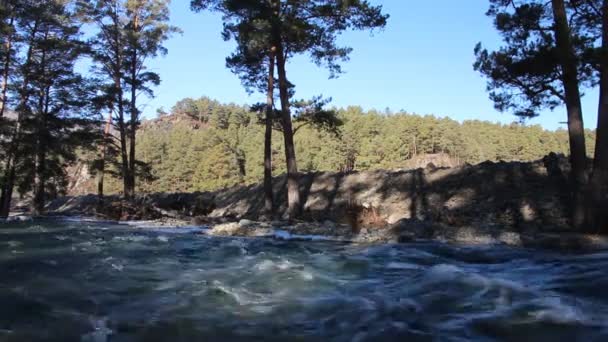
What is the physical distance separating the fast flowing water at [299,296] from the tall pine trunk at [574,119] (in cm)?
302

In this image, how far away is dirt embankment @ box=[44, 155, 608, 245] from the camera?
10.8m

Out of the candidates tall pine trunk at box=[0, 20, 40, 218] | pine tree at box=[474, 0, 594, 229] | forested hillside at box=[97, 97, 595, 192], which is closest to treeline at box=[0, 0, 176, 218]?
tall pine trunk at box=[0, 20, 40, 218]

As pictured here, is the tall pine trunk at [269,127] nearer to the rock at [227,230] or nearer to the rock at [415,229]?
the rock at [227,230]

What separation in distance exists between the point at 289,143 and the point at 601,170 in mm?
9273

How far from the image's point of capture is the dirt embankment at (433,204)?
10797 millimetres

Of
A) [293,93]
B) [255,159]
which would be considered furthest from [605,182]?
[255,159]

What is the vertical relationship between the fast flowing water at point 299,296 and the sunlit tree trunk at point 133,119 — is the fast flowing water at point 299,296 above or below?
below

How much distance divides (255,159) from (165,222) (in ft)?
182

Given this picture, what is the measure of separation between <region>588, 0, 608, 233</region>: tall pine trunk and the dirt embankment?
1295mm

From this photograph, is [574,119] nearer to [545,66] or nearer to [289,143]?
[545,66]

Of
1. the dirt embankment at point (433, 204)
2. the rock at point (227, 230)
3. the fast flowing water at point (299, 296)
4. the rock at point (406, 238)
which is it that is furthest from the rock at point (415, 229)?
the rock at point (227, 230)

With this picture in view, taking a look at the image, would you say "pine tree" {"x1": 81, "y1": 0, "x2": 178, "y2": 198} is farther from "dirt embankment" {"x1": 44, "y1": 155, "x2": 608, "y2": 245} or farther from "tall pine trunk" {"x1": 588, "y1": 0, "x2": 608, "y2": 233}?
"tall pine trunk" {"x1": 588, "y1": 0, "x2": 608, "y2": 233}

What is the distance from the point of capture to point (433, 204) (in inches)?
565

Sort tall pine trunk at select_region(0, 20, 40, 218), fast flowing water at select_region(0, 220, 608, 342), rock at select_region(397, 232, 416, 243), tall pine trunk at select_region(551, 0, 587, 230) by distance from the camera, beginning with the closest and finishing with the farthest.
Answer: fast flowing water at select_region(0, 220, 608, 342)
tall pine trunk at select_region(551, 0, 587, 230)
rock at select_region(397, 232, 416, 243)
tall pine trunk at select_region(0, 20, 40, 218)
